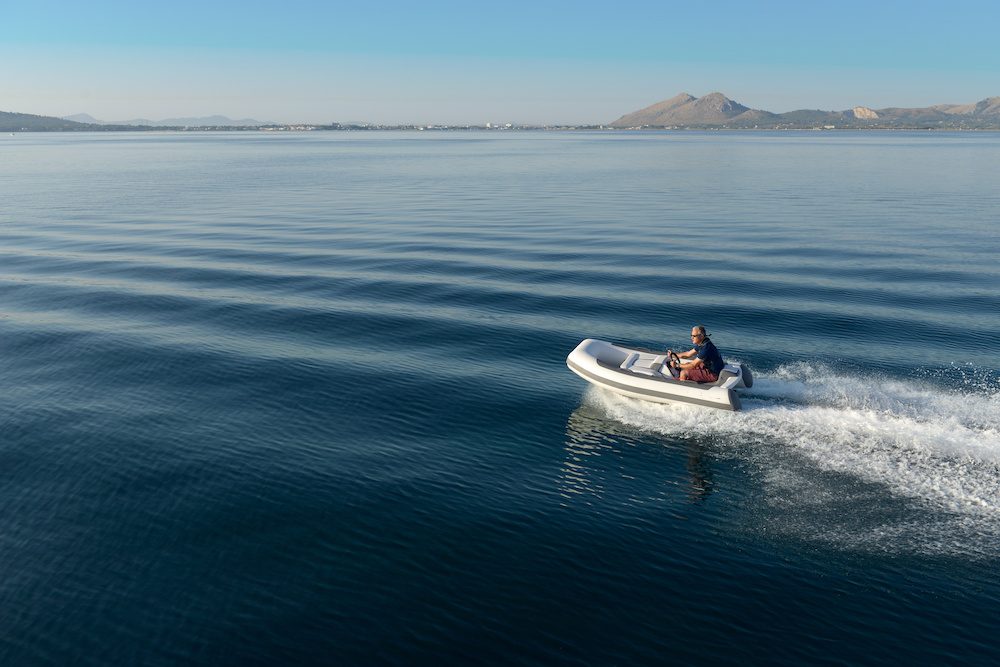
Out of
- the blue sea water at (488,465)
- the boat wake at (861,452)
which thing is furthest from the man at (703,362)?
the blue sea water at (488,465)

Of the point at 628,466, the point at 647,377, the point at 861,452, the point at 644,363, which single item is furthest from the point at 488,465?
the point at 861,452

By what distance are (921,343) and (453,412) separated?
622 inches

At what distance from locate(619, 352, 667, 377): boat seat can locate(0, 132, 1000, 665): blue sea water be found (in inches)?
43.3

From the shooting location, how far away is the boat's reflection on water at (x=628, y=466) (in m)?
14.1

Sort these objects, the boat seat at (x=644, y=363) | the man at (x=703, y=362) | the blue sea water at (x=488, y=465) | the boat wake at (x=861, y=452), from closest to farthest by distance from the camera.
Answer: the blue sea water at (x=488, y=465) < the boat wake at (x=861, y=452) < the man at (x=703, y=362) < the boat seat at (x=644, y=363)

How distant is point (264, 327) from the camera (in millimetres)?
25078

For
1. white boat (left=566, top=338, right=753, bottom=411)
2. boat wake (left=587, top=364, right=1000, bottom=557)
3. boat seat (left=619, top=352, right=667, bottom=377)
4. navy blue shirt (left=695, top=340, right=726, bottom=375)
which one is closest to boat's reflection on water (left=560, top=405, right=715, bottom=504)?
boat wake (left=587, top=364, right=1000, bottom=557)

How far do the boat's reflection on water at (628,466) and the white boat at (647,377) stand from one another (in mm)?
1270

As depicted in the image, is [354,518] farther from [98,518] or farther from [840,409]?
[840,409]

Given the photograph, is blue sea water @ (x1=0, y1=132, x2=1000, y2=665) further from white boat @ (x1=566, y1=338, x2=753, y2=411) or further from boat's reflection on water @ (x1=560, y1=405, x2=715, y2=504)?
white boat @ (x1=566, y1=338, x2=753, y2=411)

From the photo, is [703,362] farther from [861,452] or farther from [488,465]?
[488,465]

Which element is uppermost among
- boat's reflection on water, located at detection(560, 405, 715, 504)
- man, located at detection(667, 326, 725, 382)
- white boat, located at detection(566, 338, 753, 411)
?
man, located at detection(667, 326, 725, 382)

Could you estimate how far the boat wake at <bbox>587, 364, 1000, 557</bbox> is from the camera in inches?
492

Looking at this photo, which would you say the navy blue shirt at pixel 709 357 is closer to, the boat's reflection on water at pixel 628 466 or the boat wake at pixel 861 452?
the boat wake at pixel 861 452
